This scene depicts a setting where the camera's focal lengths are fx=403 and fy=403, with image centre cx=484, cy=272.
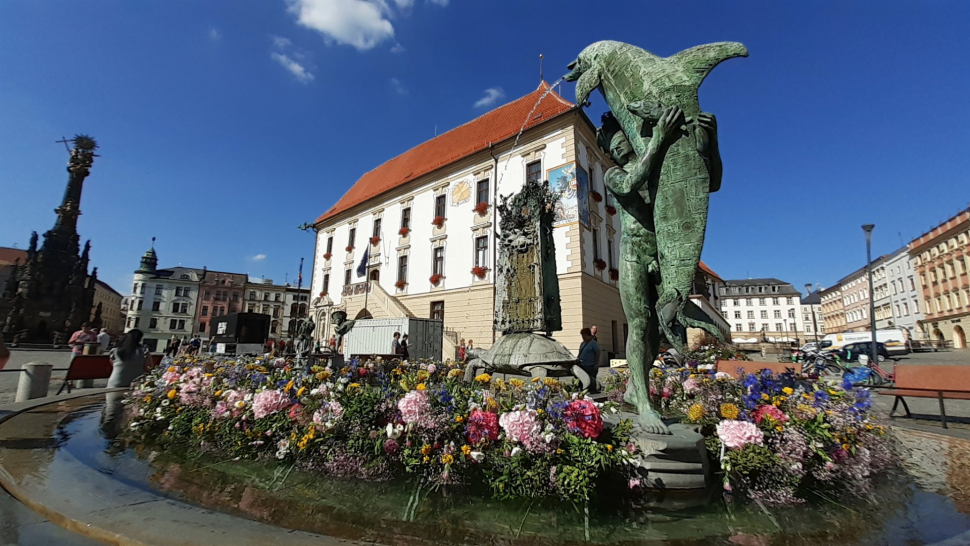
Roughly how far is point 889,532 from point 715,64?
2.88m

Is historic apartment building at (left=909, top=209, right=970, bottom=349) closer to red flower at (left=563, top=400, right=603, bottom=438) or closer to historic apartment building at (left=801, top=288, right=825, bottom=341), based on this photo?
historic apartment building at (left=801, top=288, right=825, bottom=341)

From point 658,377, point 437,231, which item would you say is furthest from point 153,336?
point 658,377

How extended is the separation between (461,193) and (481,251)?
14.0 ft

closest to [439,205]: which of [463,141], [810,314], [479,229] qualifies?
[479,229]

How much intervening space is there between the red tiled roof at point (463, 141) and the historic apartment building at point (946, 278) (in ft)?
154

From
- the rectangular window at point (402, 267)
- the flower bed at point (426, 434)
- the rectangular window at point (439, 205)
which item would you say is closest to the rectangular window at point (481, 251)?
the rectangular window at point (439, 205)

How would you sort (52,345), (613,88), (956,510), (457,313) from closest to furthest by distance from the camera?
(956,510) < (613,88) < (457,313) < (52,345)

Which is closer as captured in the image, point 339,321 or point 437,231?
point 339,321

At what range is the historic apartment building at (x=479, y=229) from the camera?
19.9 metres

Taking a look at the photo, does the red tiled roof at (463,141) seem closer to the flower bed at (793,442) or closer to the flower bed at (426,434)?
the flower bed at (793,442)

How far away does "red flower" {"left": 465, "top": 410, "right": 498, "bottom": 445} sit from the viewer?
2580mm

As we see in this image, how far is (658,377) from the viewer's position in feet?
17.8

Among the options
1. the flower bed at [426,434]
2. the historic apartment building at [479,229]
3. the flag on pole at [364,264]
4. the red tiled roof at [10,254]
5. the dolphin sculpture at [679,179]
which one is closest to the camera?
the flower bed at [426,434]

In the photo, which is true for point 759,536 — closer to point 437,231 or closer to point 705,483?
point 705,483
